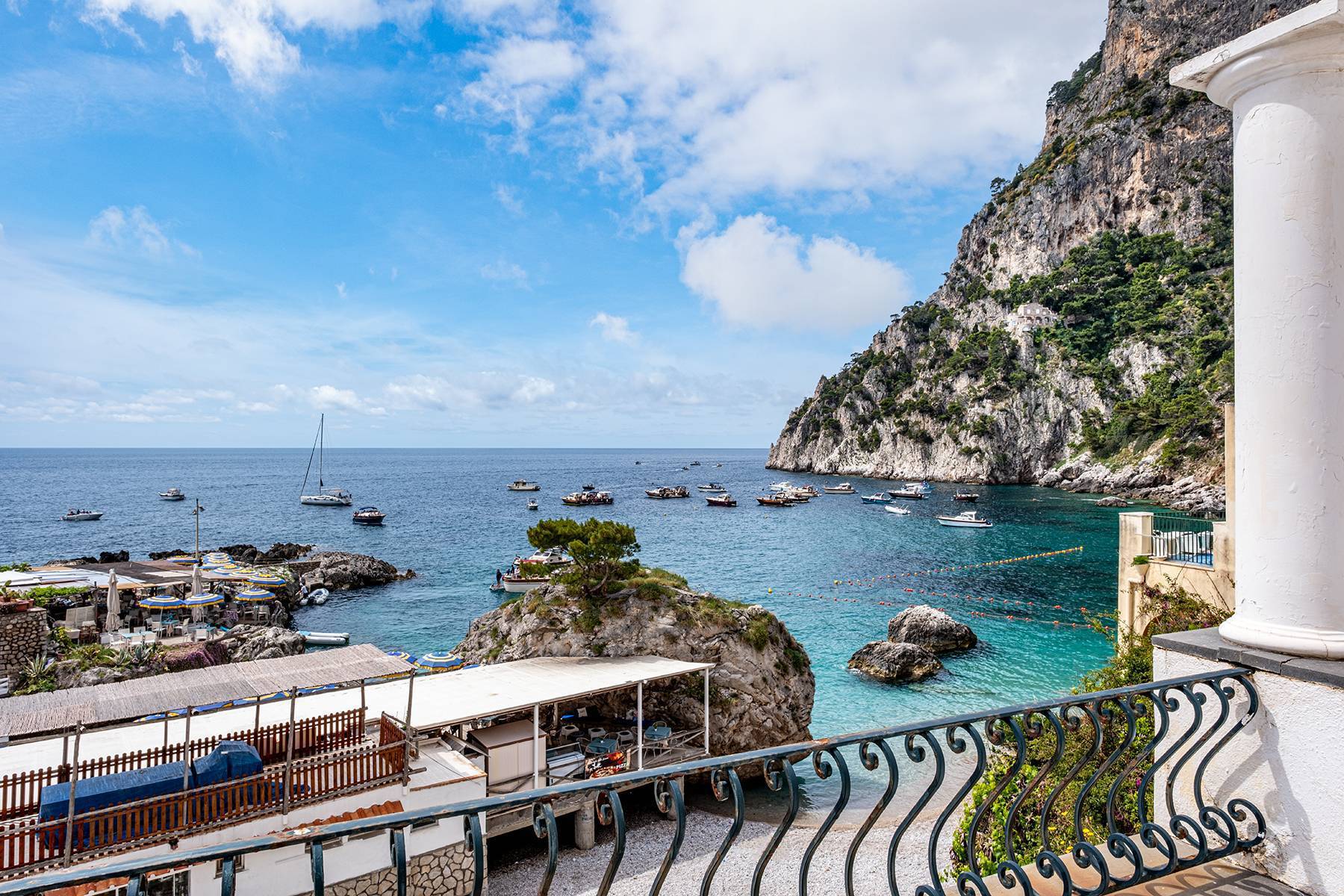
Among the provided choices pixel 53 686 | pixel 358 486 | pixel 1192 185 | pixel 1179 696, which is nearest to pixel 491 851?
pixel 1179 696

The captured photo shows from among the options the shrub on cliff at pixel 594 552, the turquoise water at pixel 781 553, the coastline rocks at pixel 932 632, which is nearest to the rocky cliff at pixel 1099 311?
the turquoise water at pixel 781 553

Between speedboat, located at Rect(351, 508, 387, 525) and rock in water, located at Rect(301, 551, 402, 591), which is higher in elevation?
speedboat, located at Rect(351, 508, 387, 525)

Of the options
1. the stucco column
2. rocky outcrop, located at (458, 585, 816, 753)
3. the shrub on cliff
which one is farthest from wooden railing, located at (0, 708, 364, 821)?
the stucco column

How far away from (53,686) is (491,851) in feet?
51.6

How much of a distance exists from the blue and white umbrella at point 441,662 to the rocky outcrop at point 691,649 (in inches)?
39.9

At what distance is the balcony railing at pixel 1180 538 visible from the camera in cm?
1587

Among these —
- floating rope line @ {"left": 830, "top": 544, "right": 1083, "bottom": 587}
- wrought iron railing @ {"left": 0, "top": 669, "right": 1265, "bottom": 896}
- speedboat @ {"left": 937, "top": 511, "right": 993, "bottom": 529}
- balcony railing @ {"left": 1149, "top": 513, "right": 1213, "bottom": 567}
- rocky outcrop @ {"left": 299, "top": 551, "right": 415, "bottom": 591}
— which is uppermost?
wrought iron railing @ {"left": 0, "top": 669, "right": 1265, "bottom": 896}

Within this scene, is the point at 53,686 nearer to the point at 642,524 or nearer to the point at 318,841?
the point at 318,841

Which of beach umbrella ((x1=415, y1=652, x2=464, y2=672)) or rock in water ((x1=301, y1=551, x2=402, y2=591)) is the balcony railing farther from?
rock in water ((x1=301, y1=551, x2=402, y2=591))

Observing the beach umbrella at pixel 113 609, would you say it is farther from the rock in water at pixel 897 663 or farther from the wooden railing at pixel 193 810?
the rock in water at pixel 897 663

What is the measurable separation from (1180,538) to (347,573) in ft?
144

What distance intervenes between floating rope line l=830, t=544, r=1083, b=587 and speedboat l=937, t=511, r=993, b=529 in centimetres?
1213

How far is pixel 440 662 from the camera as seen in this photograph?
2300 centimetres

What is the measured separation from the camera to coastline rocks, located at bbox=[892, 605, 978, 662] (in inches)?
1123
